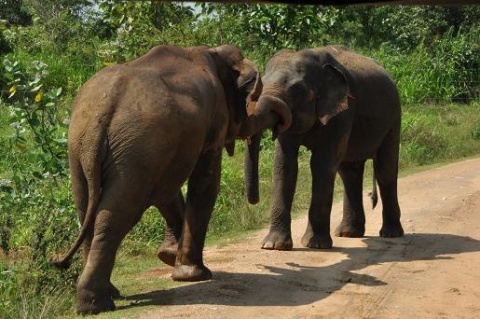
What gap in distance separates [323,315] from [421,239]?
134 inches

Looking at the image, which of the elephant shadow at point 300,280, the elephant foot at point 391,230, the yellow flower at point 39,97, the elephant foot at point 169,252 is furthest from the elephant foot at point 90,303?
the elephant foot at point 391,230

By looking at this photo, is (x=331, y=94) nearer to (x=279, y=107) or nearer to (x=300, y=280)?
(x=279, y=107)

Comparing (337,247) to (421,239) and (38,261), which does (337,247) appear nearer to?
(421,239)

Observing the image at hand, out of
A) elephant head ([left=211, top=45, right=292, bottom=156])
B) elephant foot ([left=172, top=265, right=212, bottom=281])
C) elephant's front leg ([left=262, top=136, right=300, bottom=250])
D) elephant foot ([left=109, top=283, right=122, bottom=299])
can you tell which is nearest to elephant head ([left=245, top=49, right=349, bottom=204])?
elephant's front leg ([left=262, top=136, right=300, bottom=250])

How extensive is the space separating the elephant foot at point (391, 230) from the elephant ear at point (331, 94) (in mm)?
1421

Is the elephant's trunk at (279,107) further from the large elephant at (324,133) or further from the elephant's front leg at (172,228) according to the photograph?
the elephant's front leg at (172,228)

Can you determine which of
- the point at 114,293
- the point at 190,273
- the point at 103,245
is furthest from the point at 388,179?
the point at 103,245

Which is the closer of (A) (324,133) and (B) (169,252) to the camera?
(B) (169,252)

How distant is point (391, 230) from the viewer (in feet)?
32.6

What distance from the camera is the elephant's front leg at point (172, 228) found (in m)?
7.88

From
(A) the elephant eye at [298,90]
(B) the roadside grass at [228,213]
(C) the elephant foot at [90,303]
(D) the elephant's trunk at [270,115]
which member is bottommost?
(B) the roadside grass at [228,213]

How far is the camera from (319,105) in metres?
9.37

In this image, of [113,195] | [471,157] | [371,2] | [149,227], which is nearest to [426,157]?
[471,157]

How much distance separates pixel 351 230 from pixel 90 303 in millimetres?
4217
